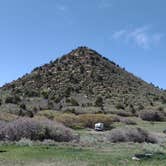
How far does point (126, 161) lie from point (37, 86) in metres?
79.6

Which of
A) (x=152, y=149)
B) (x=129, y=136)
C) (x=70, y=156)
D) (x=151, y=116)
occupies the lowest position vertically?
(x=70, y=156)

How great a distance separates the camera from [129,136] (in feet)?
116

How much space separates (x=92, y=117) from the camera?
5556 cm

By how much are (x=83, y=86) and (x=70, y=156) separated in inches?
2971

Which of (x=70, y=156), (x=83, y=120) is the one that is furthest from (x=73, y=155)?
(x=83, y=120)

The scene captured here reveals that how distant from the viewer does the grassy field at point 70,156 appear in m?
21.0

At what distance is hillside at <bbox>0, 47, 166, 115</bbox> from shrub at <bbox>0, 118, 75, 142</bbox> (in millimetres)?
42804

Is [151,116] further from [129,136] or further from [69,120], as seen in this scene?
[129,136]

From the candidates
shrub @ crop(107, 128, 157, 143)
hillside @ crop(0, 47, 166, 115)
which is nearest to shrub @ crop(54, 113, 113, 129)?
shrub @ crop(107, 128, 157, 143)

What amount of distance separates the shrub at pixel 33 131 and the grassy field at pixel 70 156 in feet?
14.3

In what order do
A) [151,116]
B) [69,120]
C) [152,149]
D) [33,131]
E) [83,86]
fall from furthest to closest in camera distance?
[83,86], [151,116], [69,120], [33,131], [152,149]

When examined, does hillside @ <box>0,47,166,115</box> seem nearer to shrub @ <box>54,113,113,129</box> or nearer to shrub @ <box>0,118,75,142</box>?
shrub @ <box>54,113,113,129</box>

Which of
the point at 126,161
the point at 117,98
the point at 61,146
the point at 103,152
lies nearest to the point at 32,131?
the point at 61,146

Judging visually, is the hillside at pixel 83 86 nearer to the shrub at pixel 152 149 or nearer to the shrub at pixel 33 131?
the shrub at pixel 33 131
